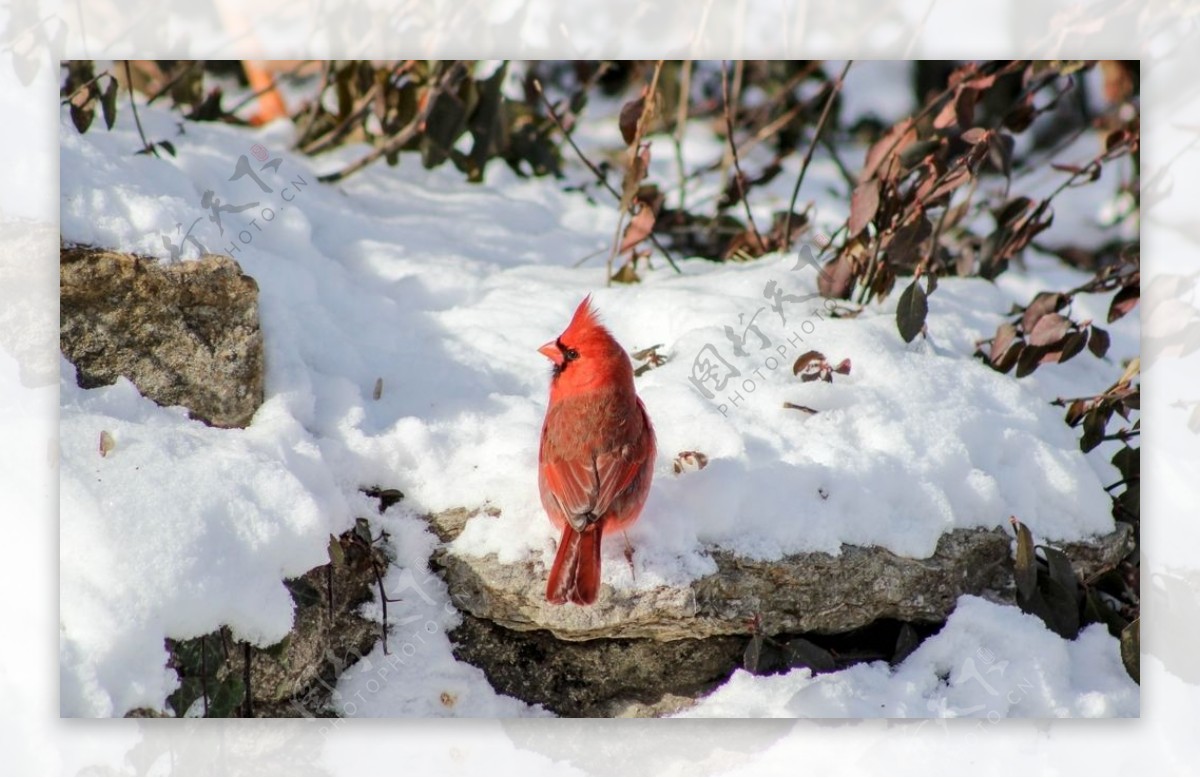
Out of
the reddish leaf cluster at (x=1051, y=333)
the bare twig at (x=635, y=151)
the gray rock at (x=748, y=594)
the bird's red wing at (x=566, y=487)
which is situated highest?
the bare twig at (x=635, y=151)

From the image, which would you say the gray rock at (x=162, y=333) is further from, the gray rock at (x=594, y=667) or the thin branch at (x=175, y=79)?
the thin branch at (x=175, y=79)

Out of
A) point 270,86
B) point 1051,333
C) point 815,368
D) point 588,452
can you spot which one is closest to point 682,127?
point 270,86

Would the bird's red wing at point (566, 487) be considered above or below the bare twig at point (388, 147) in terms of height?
below

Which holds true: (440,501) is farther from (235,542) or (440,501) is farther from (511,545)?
(235,542)

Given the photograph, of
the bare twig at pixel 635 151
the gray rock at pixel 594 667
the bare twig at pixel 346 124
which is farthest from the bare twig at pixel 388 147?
the gray rock at pixel 594 667

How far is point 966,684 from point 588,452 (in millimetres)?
898

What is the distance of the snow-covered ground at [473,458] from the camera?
94.0 inches

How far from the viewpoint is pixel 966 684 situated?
2.58 metres

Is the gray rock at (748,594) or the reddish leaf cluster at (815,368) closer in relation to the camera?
the gray rock at (748,594)

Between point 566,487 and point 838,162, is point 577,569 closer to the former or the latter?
point 566,487

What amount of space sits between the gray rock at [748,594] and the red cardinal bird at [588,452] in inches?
4.3

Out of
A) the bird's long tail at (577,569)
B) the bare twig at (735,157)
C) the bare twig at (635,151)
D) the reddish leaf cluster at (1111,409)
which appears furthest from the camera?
the bare twig at (735,157)

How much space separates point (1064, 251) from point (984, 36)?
5.64 ft

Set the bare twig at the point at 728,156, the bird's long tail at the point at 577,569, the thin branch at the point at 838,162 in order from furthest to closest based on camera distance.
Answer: the thin branch at the point at 838,162, the bare twig at the point at 728,156, the bird's long tail at the point at 577,569
